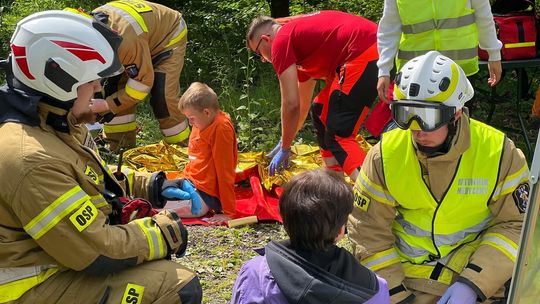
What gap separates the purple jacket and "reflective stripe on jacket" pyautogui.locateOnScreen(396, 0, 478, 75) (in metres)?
2.05

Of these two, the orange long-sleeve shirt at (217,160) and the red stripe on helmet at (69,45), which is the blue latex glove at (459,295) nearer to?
the red stripe on helmet at (69,45)

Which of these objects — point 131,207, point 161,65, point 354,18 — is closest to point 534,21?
point 354,18

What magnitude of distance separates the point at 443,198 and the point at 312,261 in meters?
0.86

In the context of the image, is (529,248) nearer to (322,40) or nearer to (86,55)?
(86,55)

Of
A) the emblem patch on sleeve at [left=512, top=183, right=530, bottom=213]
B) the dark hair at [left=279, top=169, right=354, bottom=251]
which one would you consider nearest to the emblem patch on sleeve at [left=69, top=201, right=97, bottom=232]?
the dark hair at [left=279, top=169, right=354, bottom=251]

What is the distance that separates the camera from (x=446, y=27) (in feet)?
12.5

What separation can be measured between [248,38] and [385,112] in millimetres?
1152

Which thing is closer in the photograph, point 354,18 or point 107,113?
point 354,18

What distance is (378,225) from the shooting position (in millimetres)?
2865

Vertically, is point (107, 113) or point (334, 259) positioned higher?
point (334, 259)

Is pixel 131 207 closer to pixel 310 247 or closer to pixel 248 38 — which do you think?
pixel 310 247

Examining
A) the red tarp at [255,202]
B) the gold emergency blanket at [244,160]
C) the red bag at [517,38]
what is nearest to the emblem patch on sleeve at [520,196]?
the red tarp at [255,202]

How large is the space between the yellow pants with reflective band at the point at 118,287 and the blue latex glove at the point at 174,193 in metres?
0.76

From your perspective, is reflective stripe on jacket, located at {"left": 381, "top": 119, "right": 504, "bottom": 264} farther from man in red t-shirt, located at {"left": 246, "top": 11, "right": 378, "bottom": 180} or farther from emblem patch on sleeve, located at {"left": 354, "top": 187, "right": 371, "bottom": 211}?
man in red t-shirt, located at {"left": 246, "top": 11, "right": 378, "bottom": 180}
